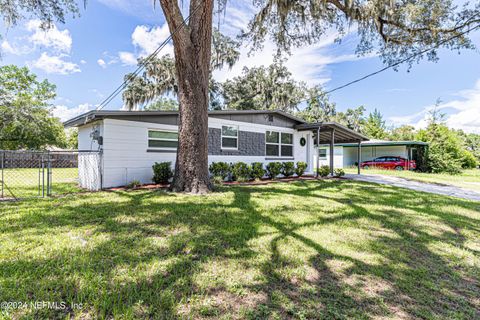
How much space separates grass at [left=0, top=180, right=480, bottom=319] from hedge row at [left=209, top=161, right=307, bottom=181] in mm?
4699

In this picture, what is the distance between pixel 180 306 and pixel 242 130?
9.94 metres

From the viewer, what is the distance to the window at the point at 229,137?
11.0 meters

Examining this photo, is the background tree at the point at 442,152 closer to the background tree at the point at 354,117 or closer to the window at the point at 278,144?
the window at the point at 278,144

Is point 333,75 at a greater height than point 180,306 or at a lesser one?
greater

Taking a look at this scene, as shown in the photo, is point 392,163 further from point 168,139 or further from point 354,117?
point 168,139

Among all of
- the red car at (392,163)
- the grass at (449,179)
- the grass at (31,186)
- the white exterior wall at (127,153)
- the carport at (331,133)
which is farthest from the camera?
the red car at (392,163)

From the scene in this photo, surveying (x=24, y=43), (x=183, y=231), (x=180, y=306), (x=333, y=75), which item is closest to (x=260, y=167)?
(x=183, y=231)

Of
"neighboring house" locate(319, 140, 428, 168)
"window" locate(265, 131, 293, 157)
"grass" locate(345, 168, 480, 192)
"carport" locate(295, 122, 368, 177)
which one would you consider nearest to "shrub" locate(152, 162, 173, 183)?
"window" locate(265, 131, 293, 157)

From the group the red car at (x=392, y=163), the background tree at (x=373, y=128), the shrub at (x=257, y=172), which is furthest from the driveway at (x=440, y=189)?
the background tree at (x=373, y=128)

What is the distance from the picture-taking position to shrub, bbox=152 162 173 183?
8.53m

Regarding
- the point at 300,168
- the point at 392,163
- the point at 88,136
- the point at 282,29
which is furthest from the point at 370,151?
the point at 88,136

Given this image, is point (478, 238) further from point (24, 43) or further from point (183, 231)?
point (24, 43)

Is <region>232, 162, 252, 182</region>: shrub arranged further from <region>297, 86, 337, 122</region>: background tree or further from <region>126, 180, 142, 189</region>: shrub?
<region>297, 86, 337, 122</region>: background tree

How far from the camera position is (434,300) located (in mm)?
2260
